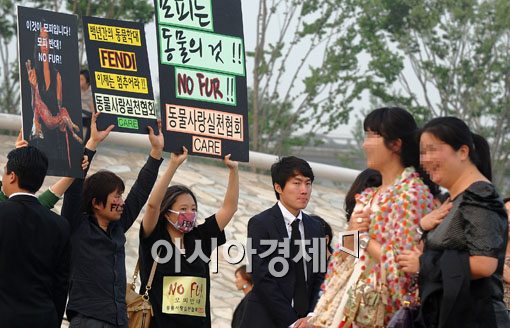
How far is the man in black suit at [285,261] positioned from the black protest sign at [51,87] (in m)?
1.41

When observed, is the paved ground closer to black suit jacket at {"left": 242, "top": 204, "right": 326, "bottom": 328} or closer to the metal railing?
the metal railing

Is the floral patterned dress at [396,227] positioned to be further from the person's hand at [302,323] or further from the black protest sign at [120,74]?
the black protest sign at [120,74]

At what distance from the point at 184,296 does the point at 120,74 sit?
149 cm

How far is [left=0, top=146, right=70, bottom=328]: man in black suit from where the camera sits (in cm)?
634

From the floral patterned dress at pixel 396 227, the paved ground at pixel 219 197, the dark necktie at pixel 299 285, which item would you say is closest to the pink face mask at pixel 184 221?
the dark necktie at pixel 299 285

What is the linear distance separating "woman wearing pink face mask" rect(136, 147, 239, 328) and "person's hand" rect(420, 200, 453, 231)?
2.39 meters

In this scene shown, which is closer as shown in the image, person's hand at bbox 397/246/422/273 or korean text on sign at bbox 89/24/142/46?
person's hand at bbox 397/246/422/273

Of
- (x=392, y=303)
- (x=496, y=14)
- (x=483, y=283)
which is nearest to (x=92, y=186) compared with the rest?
(x=392, y=303)

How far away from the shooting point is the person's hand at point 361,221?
6.02 meters

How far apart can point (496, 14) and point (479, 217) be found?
14330mm

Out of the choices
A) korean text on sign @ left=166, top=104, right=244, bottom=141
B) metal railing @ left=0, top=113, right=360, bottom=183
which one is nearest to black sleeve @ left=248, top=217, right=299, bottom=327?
korean text on sign @ left=166, top=104, right=244, bottom=141

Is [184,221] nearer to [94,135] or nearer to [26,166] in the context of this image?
[94,135]

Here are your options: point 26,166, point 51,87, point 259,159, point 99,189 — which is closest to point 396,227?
point 26,166

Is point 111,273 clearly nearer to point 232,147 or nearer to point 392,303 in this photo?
point 232,147
